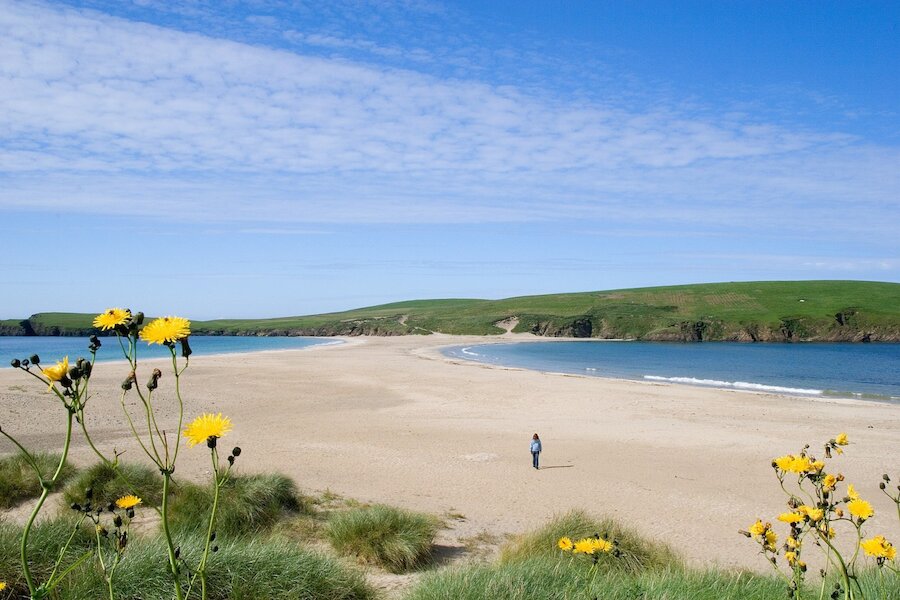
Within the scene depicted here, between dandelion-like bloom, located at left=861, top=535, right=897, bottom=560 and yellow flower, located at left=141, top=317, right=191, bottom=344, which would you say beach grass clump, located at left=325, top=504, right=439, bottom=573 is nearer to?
dandelion-like bloom, located at left=861, top=535, right=897, bottom=560

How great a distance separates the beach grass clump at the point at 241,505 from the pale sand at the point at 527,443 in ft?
7.95

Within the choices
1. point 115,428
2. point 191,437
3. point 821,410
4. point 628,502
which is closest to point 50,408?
point 115,428

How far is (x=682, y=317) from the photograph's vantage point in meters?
114

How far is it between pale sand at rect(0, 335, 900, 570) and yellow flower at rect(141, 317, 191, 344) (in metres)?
8.28

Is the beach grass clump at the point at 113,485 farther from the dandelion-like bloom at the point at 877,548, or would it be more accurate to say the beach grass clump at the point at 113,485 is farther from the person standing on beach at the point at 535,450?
the dandelion-like bloom at the point at 877,548

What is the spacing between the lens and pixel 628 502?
1275cm

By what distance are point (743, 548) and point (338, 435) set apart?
12308mm

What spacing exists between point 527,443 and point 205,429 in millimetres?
17314

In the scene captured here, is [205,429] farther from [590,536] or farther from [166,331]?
[590,536]

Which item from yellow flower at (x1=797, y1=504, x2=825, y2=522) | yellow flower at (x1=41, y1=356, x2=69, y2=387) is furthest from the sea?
yellow flower at (x1=41, y1=356, x2=69, y2=387)

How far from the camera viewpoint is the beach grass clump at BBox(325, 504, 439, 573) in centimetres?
798

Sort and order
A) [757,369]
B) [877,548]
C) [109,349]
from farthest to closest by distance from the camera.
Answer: [109,349] < [757,369] < [877,548]

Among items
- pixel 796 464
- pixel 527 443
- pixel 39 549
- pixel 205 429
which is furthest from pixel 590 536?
pixel 527 443

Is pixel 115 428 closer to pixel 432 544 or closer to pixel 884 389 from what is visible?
pixel 432 544
